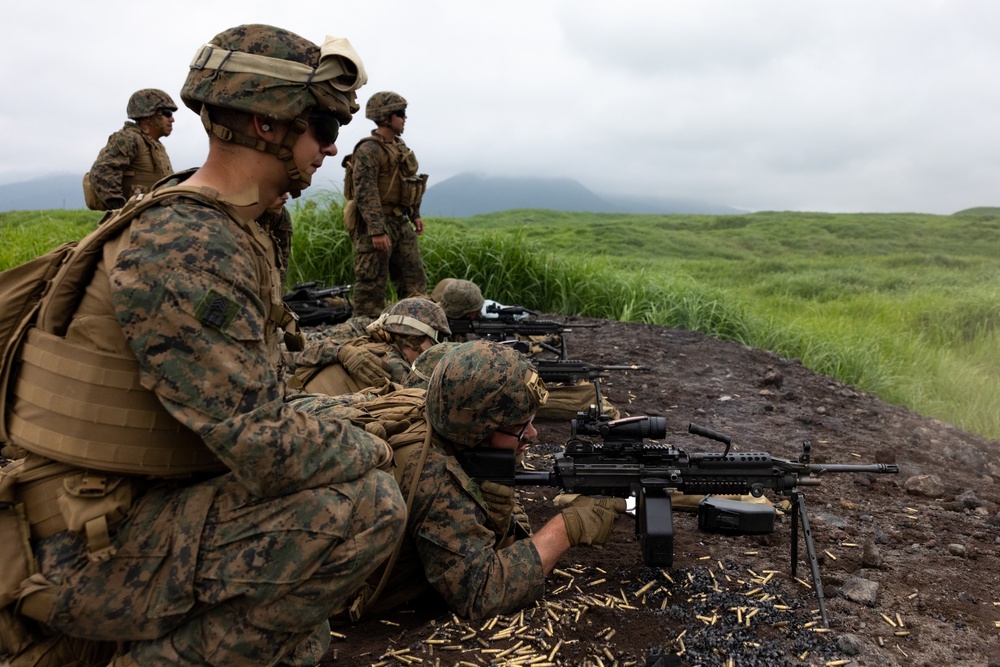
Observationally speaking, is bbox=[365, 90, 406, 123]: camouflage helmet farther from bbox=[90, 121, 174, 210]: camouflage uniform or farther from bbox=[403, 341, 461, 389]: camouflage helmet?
bbox=[403, 341, 461, 389]: camouflage helmet

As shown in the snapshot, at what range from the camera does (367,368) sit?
5.12 m

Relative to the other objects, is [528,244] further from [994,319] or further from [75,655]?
[75,655]

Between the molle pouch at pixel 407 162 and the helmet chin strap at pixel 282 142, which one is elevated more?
the molle pouch at pixel 407 162

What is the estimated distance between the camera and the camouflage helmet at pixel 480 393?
335 centimetres

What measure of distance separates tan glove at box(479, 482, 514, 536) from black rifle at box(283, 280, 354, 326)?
5.75m

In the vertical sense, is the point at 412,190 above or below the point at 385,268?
above

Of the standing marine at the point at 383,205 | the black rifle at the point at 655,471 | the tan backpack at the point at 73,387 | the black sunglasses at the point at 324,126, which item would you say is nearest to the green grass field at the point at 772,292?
the standing marine at the point at 383,205

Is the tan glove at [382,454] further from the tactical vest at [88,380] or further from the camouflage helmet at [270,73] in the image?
the camouflage helmet at [270,73]

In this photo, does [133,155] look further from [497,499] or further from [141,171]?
[497,499]

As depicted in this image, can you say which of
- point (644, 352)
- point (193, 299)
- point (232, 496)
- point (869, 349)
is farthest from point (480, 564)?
point (869, 349)

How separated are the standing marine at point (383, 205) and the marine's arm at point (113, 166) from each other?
2.34 meters

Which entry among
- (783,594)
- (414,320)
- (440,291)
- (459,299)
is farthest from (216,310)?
(440,291)

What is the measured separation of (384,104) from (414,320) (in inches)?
155

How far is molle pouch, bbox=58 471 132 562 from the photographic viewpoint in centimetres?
240
